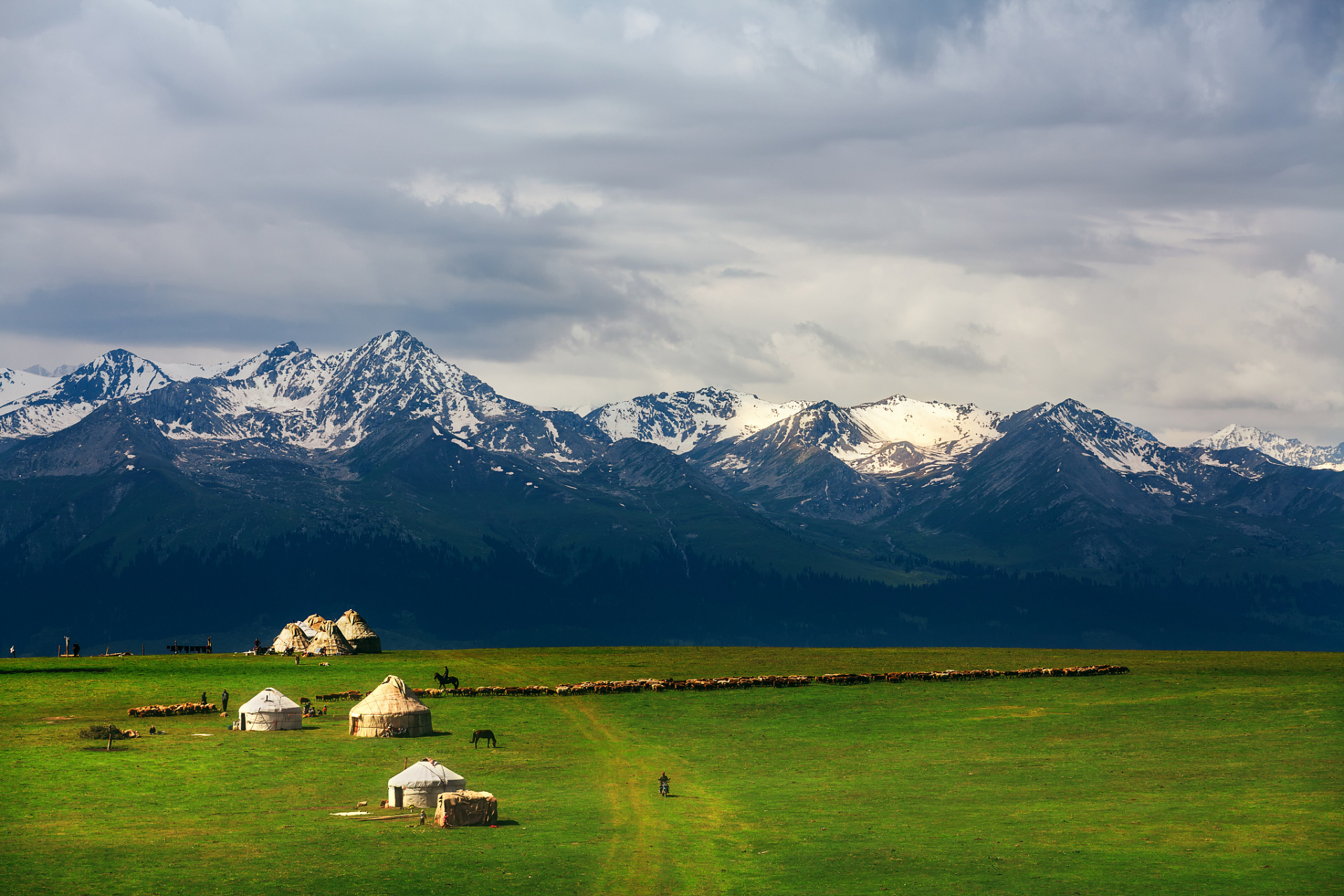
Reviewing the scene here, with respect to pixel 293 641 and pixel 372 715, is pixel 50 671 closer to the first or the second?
pixel 293 641

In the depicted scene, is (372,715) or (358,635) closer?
(372,715)

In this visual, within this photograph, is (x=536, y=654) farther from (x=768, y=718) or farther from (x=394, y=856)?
(x=394, y=856)

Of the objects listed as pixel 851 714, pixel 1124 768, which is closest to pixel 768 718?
pixel 851 714

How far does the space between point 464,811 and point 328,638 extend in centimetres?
12059

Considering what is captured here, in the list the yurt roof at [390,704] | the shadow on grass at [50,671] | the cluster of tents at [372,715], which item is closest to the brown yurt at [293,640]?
the shadow on grass at [50,671]

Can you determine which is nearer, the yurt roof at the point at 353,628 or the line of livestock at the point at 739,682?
the line of livestock at the point at 739,682

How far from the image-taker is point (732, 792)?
3056 inches

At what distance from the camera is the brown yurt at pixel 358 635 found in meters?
186

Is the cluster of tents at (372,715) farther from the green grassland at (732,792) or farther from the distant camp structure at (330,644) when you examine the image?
the distant camp structure at (330,644)

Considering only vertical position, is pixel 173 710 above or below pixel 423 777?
above

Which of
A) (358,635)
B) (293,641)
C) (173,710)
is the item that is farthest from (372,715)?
(358,635)

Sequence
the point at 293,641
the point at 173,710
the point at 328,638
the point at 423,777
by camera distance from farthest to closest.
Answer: the point at 293,641 < the point at 328,638 < the point at 173,710 < the point at 423,777

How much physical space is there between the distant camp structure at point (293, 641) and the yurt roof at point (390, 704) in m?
80.9

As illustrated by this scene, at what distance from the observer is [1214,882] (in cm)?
5284
